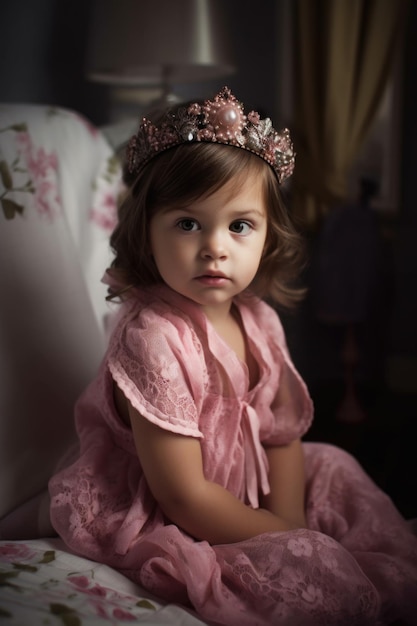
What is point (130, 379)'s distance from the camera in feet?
2.98

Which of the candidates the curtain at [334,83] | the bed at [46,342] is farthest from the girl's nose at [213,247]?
the curtain at [334,83]

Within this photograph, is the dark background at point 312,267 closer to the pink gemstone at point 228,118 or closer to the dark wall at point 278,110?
the dark wall at point 278,110

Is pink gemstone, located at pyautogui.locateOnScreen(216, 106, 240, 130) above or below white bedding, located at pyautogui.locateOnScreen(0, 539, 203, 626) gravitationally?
above

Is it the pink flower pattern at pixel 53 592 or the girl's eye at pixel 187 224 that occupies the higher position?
the girl's eye at pixel 187 224

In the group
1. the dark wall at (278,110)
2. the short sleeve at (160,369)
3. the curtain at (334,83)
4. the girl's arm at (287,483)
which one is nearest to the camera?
the short sleeve at (160,369)

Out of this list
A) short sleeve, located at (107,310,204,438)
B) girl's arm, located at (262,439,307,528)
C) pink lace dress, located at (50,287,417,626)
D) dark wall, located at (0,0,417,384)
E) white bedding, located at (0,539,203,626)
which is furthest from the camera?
dark wall, located at (0,0,417,384)

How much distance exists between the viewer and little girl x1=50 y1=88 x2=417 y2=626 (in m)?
0.80

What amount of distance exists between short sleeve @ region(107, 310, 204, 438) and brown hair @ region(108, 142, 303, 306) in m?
0.10

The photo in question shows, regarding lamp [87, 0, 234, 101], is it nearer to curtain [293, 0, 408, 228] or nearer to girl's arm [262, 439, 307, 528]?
curtain [293, 0, 408, 228]

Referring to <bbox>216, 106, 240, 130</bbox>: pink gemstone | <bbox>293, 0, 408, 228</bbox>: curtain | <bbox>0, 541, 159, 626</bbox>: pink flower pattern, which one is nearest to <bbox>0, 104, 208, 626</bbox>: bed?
<bbox>0, 541, 159, 626</bbox>: pink flower pattern

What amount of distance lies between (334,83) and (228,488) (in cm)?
210

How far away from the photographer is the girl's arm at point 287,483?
3.47ft

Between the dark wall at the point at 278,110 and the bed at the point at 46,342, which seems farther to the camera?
the dark wall at the point at 278,110

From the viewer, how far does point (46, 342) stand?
1.11m
